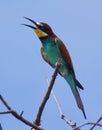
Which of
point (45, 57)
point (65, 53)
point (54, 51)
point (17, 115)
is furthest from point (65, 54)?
point (17, 115)

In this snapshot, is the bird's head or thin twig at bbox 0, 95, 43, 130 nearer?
thin twig at bbox 0, 95, 43, 130

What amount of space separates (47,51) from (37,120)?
2554mm

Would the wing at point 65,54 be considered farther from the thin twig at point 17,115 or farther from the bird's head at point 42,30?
the thin twig at point 17,115

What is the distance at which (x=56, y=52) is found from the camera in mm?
3971

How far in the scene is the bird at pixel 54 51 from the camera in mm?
3775

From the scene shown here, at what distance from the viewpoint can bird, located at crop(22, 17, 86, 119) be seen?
12.4 ft

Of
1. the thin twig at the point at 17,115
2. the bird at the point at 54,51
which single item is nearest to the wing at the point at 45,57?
the bird at the point at 54,51

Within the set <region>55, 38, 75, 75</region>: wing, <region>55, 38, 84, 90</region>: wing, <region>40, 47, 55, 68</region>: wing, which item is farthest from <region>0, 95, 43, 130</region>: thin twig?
<region>40, 47, 55, 68</region>: wing

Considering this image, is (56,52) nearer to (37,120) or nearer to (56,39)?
(56,39)

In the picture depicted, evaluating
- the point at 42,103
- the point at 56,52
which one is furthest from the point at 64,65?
the point at 42,103

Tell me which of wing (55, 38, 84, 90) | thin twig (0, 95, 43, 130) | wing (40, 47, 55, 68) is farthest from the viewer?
wing (40, 47, 55, 68)

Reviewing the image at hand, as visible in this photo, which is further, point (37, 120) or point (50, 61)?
point (50, 61)

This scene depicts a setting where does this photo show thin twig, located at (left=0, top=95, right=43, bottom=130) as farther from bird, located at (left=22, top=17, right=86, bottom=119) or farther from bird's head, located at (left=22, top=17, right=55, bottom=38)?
bird's head, located at (left=22, top=17, right=55, bottom=38)

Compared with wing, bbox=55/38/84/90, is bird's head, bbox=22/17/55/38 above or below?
above
